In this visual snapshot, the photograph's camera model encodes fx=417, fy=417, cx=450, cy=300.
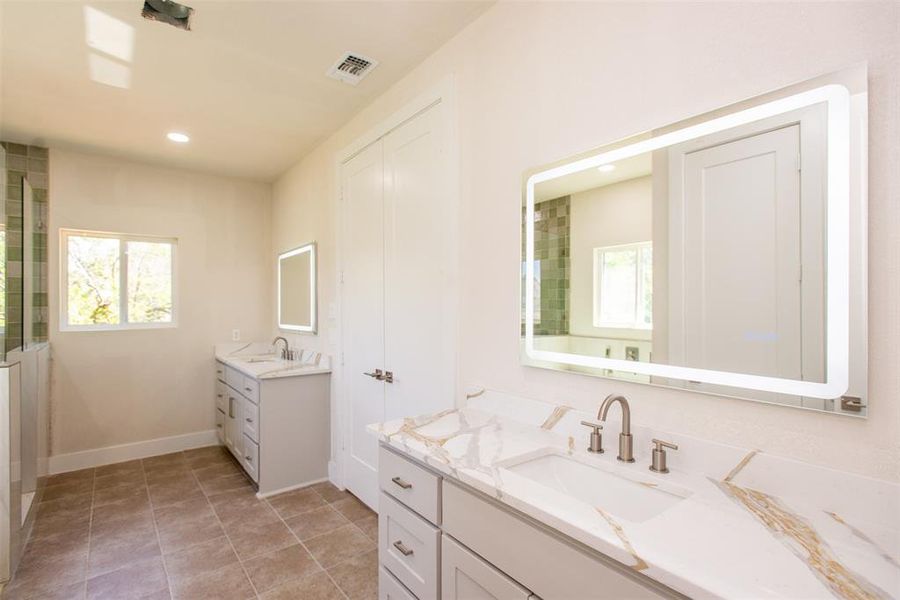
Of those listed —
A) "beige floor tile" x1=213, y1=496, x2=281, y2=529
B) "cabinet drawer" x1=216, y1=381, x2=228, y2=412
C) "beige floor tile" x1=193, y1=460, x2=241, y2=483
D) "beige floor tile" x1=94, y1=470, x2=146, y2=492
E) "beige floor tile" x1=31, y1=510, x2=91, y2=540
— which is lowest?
"beige floor tile" x1=94, y1=470, x2=146, y2=492

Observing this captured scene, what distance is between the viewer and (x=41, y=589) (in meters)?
1.99

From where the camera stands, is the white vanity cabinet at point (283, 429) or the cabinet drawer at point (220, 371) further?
the cabinet drawer at point (220, 371)

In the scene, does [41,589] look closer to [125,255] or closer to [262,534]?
[262,534]

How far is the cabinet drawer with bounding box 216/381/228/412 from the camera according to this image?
3.71m

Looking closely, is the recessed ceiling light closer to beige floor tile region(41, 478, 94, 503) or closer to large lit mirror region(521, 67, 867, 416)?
beige floor tile region(41, 478, 94, 503)

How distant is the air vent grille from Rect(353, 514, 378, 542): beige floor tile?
2659mm

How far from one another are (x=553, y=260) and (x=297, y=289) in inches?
111

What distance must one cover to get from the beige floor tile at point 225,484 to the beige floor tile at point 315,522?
→ 0.69 meters

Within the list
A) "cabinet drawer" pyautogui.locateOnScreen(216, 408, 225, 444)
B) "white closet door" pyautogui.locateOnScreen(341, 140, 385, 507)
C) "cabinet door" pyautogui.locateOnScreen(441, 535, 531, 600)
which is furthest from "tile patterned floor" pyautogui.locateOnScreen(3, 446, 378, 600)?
"cabinet door" pyautogui.locateOnScreen(441, 535, 531, 600)

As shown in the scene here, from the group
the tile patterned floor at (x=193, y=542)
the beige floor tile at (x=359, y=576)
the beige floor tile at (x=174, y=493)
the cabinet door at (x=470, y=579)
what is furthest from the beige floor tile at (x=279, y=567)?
the cabinet door at (x=470, y=579)

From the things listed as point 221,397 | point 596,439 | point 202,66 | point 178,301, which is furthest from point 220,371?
point 596,439

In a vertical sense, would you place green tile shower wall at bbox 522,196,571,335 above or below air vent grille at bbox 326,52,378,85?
below

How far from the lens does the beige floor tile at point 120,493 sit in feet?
9.66

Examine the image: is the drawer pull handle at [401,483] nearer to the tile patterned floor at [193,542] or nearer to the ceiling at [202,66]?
the tile patterned floor at [193,542]
